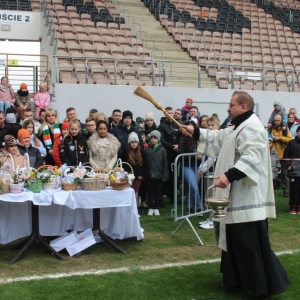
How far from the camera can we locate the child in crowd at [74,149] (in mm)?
7211

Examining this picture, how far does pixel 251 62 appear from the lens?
61.0ft

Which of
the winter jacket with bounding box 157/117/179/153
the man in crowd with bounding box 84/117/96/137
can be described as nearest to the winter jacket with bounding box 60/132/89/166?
the man in crowd with bounding box 84/117/96/137

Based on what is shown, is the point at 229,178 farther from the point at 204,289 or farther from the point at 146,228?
the point at 146,228

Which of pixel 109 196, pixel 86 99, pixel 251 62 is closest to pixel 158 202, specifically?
pixel 109 196

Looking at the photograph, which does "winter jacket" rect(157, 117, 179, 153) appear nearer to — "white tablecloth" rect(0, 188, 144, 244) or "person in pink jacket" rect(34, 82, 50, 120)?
"white tablecloth" rect(0, 188, 144, 244)

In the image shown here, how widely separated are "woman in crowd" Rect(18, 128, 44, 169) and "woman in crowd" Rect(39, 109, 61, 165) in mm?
1227

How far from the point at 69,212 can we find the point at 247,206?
2.87m

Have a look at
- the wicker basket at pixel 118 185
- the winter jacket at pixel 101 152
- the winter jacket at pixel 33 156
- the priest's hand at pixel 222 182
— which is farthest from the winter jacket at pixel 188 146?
the priest's hand at pixel 222 182

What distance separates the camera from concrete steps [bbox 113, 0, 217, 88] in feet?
53.1

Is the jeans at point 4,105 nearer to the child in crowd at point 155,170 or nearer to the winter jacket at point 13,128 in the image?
the winter jacket at point 13,128

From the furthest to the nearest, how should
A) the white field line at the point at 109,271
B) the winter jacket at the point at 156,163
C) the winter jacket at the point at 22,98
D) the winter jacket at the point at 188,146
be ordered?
the winter jacket at the point at 22,98, the winter jacket at the point at 156,163, the winter jacket at the point at 188,146, the white field line at the point at 109,271

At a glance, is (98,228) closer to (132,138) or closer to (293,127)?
(132,138)

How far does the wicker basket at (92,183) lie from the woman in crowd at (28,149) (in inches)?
49.7

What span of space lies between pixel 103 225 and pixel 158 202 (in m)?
1.99
